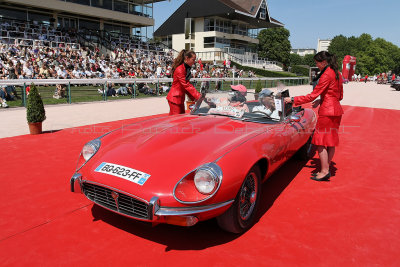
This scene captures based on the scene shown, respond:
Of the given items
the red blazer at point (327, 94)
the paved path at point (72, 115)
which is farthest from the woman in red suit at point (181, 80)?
the paved path at point (72, 115)

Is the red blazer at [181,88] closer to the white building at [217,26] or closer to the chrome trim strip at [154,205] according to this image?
the chrome trim strip at [154,205]

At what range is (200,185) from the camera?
2.70 metres

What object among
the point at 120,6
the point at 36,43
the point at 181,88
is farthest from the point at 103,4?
the point at 181,88

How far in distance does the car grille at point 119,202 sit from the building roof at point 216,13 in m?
47.0

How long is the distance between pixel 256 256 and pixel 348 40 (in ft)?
391

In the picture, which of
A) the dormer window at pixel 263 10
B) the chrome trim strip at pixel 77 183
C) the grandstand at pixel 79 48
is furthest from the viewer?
the dormer window at pixel 263 10

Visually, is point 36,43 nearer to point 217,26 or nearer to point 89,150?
point 89,150

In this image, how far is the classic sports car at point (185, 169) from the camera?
266 centimetres

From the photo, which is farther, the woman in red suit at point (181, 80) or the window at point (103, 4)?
the window at point (103, 4)

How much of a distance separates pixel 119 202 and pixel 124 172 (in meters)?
0.28

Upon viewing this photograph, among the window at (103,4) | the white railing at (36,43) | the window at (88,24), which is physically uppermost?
the window at (103,4)

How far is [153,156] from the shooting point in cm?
307

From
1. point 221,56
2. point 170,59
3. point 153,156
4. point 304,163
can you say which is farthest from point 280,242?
point 221,56

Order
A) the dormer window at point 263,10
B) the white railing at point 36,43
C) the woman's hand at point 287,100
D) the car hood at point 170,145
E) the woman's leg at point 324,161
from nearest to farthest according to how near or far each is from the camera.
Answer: the car hood at point 170,145 → the woman's hand at point 287,100 → the woman's leg at point 324,161 → the white railing at point 36,43 → the dormer window at point 263,10
